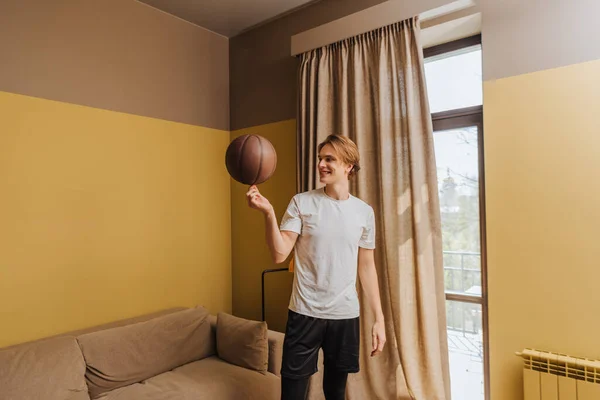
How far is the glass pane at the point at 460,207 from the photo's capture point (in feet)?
8.07

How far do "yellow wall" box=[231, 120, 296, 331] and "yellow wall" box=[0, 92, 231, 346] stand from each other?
0.34ft

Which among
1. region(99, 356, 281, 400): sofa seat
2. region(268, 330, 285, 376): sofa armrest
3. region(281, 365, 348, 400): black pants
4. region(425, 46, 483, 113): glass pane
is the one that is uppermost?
region(425, 46, 483, 113): glass pane

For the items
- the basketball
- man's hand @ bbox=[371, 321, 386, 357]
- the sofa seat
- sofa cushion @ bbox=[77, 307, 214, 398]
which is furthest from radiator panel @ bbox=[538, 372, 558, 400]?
sofa cushion @ bbox=[77, 307, 214, 398]

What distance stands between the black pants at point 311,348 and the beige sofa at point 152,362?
687 mm

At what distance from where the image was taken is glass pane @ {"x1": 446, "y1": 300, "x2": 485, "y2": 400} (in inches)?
96.7

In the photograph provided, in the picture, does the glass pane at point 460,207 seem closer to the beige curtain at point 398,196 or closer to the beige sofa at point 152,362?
the beige curtain at point 398,196

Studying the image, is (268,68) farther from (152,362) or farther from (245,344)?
(152,362)

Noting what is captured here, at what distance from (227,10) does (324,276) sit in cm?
236

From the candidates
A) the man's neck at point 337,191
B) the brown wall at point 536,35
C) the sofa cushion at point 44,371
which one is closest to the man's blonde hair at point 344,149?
the man's neck at point 337,191

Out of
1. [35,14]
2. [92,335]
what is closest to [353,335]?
[92,335]

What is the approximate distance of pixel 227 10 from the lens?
3100 millimetres

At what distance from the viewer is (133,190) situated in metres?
2.88

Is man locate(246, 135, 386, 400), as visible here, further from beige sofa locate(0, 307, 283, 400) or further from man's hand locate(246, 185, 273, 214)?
beige sofa locate(0, 307, 283, 400)

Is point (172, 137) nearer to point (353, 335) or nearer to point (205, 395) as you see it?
point (205, 395)
